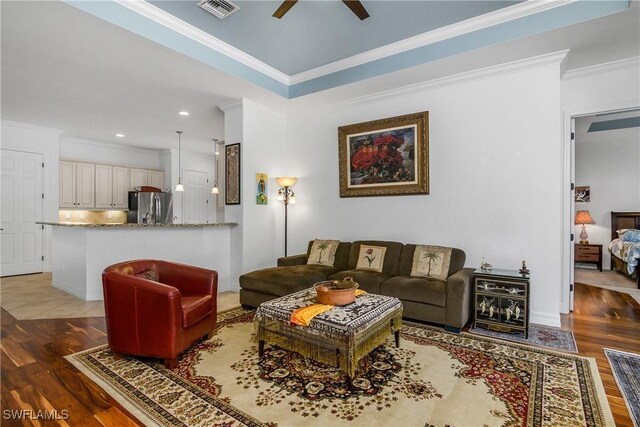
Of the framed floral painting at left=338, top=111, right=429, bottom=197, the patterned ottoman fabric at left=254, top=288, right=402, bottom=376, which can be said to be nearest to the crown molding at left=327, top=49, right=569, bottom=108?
the framed floral painting at left=338, top=111, right=429, bottom=197

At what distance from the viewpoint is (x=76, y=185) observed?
23.3 ft

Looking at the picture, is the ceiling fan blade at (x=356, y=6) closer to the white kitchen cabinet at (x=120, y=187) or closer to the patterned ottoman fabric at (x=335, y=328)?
the patterned ottoman fabric at (x=335, y=328)

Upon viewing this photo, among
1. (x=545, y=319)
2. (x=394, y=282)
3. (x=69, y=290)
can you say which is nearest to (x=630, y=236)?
(x=545, y=319)

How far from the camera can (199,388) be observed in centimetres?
221

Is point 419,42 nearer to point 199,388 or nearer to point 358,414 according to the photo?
point 358,414

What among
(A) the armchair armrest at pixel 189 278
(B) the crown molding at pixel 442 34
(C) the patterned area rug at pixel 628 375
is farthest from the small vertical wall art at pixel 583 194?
(A) the armchair armrest at pixel 189 278

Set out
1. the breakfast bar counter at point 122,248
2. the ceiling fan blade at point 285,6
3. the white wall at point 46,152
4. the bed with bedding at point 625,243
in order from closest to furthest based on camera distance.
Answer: the ceiling fan blade at point 285,6
the breakfast bar counter at point 122,248
the bed with bedding at point 625,243
the white wall at point 46,152

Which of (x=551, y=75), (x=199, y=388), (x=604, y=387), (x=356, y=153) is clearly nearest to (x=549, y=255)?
(x=604, y=387)

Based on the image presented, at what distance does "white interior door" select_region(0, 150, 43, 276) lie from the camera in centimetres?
593

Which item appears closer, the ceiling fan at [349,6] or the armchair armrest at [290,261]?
the ceiling fan at [349,6]

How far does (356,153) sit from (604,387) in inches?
141

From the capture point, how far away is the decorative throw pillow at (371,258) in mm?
4080

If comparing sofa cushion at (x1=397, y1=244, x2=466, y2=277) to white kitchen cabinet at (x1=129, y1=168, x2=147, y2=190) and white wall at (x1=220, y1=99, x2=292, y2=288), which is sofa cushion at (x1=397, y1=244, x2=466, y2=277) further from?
white kitchen cabinet at (x1=129, y1=168, x2=147, y2=190)

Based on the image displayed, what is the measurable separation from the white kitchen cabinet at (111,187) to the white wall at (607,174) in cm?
1034
